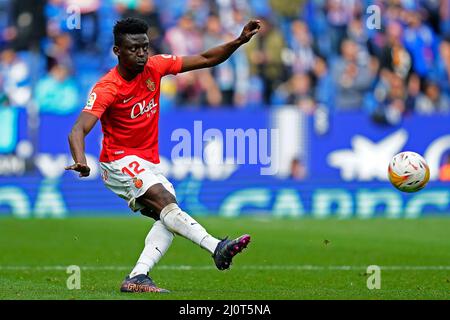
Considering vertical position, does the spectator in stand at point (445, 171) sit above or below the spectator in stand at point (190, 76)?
below

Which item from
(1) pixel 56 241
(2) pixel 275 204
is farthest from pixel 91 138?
(1) pixel 56 241

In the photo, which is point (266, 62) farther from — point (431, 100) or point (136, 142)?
point (136, 142)

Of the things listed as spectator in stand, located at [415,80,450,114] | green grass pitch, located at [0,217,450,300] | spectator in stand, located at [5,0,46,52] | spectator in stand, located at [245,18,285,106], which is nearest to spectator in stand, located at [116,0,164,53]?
spectator in stand, located at [5,0,46,52]

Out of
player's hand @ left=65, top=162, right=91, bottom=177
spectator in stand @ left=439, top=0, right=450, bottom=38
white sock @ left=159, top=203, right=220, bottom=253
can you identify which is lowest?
white sock @ left=159, top=203, right=220, bottom=253

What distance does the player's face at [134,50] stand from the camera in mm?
9328

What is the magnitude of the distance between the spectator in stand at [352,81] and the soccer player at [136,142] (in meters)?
13.5

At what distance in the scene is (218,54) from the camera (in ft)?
32.5

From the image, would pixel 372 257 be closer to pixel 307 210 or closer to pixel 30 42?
pixel 307 210

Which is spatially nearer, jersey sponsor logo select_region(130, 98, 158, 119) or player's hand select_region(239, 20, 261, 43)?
jersey sponsor logo select_region(130, 98, 158, 119)

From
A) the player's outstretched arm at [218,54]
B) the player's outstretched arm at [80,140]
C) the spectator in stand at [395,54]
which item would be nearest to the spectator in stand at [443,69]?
the spectator in stand at [395,54]

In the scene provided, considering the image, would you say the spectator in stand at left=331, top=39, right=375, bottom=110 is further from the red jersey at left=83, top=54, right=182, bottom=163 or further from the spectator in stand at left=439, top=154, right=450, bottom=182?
the red jersey at left=83, top=54, right=182, bottom=163

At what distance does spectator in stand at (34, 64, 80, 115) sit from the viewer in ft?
69.6

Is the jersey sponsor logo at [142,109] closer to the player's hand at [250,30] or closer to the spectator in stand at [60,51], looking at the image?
the player's hand at [250,30]

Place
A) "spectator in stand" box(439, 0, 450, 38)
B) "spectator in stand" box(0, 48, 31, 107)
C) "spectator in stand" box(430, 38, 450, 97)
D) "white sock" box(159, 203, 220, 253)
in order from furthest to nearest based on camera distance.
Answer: "spectator in stand" box(439, 0, 450, 38)
"spectator in stand" box(430, 38, 450, 97)
"spectator in stand" box(0, 48, 31, 107)
"white sock" box(159, 203, 220, 253)
